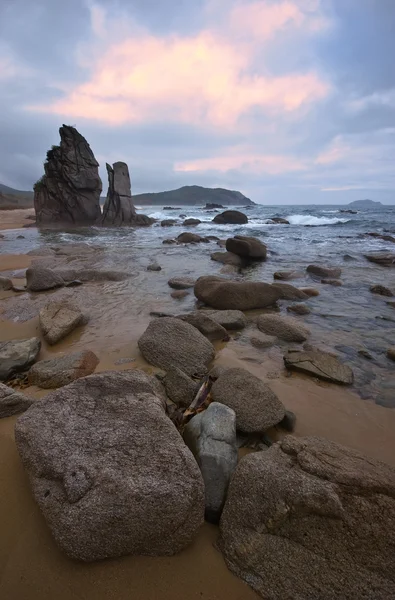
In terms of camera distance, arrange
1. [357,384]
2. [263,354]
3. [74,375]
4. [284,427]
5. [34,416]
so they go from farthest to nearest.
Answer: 1. [263,354]
2. [357,384]
3. [74,375]
4. [284,427]
5. [34,416]

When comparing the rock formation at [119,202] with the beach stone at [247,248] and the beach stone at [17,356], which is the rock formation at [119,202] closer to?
the beach stone at [247,248]

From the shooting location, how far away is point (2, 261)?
11891 mm

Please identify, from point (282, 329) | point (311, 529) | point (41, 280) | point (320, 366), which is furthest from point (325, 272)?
point (311, 529)

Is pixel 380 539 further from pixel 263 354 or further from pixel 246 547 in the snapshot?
pixel 263 354

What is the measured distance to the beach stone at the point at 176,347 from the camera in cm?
396

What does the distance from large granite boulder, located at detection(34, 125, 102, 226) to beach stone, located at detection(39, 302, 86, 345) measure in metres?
31.7

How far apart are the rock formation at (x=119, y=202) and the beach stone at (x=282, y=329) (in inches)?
1258

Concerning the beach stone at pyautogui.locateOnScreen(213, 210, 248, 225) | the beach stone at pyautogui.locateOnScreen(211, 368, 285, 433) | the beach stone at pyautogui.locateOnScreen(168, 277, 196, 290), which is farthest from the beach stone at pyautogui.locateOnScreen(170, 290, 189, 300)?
the beach stone at pyautogui.locateOnScreen(213, 210, 248, 225)

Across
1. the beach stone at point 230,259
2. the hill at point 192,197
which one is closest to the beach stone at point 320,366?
the beach stone at point 230,259

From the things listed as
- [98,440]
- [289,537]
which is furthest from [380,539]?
[98,440]

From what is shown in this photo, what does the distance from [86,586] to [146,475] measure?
0.60 metres

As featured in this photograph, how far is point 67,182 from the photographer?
33531mm

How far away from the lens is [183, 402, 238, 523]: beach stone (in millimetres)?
2133

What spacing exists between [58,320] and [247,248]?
26.9 feet
